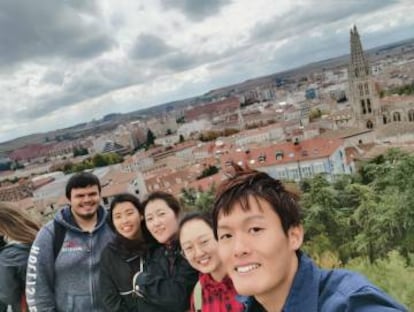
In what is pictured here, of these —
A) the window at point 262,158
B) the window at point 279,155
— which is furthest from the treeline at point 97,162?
the window at point 279,155

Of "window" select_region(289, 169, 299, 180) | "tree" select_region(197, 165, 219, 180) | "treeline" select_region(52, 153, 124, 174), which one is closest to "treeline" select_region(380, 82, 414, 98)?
"treeline" select_region(52, 153, 124, 174)

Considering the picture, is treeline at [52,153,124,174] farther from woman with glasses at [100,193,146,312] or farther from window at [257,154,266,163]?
woman with glasses at [100,193,146,312]

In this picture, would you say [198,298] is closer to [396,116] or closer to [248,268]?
[248,268]

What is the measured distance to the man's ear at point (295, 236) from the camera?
1.02m

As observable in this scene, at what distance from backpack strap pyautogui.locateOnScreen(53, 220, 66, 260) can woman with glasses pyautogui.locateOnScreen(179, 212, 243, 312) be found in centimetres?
80

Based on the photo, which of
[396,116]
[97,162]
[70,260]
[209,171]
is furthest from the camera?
[97,162]

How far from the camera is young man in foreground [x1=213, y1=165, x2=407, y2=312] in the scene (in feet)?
3.06

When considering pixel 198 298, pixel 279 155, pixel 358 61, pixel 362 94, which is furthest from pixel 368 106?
pixel 198 298

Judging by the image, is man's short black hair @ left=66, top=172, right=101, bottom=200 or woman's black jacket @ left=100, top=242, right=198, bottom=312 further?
man's short black hair @ left=66, top=172, right=101, bottom=200

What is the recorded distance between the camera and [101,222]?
7.97ft

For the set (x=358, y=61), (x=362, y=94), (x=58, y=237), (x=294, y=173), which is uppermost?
(x=58, y=237)

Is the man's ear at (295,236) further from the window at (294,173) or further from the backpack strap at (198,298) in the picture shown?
the window at (294,173)

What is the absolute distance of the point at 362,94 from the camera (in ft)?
176

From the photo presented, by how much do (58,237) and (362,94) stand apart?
54621 mm
